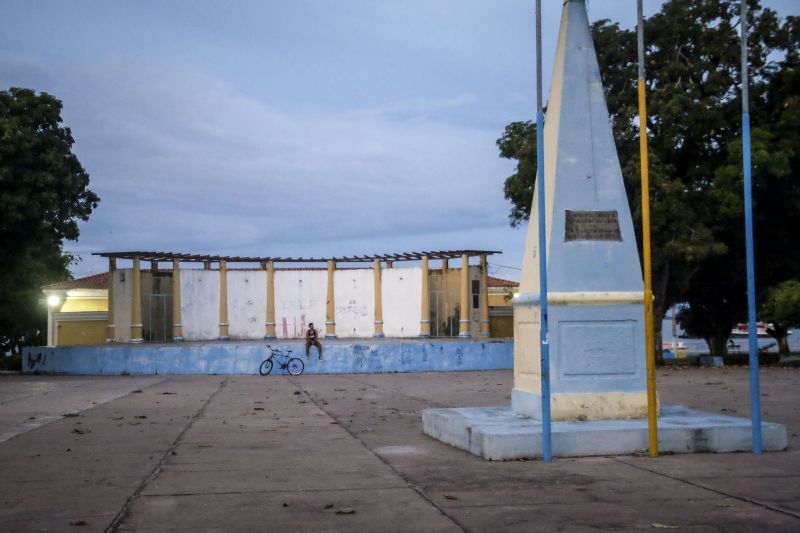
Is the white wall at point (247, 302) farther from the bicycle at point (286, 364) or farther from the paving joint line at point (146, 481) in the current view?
the paving joint line at point (146, 481)

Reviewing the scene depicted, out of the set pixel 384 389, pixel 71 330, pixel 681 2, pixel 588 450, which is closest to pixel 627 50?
pixel 681 2

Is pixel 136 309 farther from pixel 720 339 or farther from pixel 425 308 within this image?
pixel 720 339

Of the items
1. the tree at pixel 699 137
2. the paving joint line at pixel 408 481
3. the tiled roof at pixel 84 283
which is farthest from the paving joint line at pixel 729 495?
the tiled roof at pixel 84 283

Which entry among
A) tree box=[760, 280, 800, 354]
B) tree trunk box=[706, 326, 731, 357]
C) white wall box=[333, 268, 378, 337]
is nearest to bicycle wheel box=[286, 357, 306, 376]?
tree box=[760, 280, 800, 354]

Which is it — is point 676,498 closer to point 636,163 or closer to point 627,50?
point 636,163

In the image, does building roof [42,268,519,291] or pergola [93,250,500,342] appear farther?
building roof [42,268,519,291]

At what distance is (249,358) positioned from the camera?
1293 inches

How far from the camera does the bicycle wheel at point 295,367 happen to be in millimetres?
32281

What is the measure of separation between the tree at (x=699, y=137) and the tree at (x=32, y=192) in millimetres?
19011

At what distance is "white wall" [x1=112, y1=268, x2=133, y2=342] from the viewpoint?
1732 inches

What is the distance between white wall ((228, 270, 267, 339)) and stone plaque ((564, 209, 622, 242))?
1556 inches

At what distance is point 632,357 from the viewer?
10898 millimetres

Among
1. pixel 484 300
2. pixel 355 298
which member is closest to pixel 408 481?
pixel 484 300

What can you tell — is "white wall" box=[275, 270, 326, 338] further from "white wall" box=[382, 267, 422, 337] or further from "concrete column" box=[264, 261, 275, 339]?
"white wall" box=[382, 267, 422, 337]
